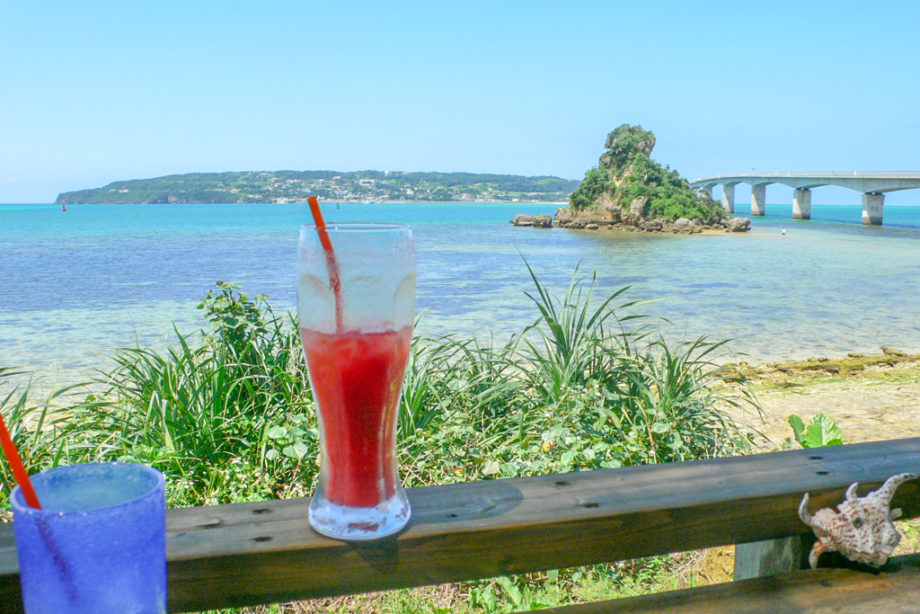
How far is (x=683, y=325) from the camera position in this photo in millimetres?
11898

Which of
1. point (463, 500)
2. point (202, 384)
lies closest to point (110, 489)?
point (463, 500)

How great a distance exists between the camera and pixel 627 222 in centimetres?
5547

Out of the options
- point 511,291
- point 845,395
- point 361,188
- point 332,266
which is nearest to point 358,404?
point 332,266

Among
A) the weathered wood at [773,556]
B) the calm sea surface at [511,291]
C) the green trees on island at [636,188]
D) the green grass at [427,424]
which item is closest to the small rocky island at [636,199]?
the green trees on island at [636,188]

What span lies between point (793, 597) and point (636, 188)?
56939 millimetres

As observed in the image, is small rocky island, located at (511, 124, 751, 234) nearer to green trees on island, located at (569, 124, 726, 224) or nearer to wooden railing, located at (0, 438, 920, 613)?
green trees on island, located at (569, 124, 726, 224)

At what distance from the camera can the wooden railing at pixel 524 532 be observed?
38.4 inches

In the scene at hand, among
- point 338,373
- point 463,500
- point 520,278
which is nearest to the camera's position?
point 338,373

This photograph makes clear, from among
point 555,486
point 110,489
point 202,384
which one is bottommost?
point 202,384

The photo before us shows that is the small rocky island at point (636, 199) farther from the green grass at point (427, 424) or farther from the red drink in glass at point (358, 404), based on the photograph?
the red drink in glass at point (358, 404)

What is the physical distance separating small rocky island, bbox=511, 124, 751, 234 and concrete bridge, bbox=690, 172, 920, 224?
1153 centimetres

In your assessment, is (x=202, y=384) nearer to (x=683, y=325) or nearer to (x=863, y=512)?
(x=863, y=512)

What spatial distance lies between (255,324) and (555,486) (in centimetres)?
257

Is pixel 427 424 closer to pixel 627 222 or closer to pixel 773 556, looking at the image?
Result: pixel 773 556
